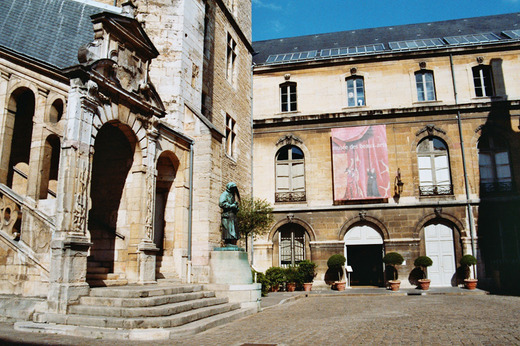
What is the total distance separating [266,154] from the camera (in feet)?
65.3

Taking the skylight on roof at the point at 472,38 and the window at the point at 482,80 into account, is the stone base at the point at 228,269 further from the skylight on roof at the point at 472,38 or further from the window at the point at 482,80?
the skylight on roof at the point at 472,38

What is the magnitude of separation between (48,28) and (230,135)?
7.76 meters

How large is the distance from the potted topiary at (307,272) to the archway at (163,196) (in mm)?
7620

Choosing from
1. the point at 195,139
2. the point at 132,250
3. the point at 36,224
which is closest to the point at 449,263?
the point at 195,139

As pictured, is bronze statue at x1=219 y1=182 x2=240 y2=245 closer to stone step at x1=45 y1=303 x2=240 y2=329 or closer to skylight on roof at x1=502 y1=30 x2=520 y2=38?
stone step at x1=45 y1=303 x2=240 y2=329

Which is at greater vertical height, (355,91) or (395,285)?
(355,91)

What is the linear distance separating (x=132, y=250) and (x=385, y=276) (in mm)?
11956

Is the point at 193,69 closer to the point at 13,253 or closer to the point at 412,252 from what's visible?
the point at 13,253

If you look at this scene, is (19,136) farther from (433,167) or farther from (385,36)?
(385,36)

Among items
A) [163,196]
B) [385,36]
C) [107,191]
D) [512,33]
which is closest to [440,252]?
[512,33]

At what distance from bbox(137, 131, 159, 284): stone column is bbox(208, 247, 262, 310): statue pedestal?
147 cm

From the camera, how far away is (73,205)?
7578mm

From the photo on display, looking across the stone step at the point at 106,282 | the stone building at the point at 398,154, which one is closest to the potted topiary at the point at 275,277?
the stone building at the point at 398,154

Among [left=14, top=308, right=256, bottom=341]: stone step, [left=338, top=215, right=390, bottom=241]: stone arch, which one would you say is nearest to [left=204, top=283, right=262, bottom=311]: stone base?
[left=14, top=308, right=256, bottom=341]: stone step
